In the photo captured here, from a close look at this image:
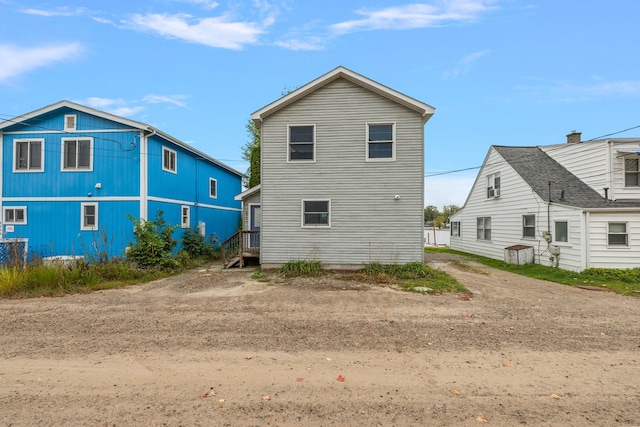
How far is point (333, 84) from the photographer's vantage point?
40.3ft

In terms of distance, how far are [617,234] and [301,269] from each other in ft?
38.4

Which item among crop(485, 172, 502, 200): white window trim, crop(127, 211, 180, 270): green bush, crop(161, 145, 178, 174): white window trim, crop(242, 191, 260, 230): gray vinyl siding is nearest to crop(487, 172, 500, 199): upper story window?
crop(485, 172, 502, 200): white window trim

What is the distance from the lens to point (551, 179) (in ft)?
49.0

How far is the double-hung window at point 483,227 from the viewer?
738 inches

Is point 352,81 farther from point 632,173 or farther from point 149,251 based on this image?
point 632,173

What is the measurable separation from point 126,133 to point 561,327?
1616 cm

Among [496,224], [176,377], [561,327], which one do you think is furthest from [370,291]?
[496,224]

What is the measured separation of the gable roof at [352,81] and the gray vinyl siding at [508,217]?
692 cm

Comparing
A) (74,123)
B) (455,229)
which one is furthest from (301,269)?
(455,229)

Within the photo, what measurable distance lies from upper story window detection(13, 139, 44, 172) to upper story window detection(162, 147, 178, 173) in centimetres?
502

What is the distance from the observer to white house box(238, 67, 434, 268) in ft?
38.6

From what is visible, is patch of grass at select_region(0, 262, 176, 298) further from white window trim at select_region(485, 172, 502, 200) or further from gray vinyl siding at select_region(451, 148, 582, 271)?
white window trim at select_region(485, 172, 502, 200)

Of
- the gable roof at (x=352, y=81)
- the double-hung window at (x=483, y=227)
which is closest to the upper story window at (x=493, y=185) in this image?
the double-hung window at (x=483, y=227)

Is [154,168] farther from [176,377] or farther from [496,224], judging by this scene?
[496,224]
